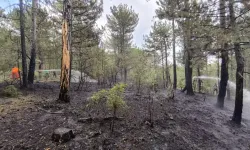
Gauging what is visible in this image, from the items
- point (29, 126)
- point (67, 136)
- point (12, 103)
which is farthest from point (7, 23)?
point (67, 136)

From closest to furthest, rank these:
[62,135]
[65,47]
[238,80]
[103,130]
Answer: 1. [62,135]
2. [103,130]
3. [65,47]
4. [238,80]

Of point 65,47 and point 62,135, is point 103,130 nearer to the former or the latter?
point 62,135

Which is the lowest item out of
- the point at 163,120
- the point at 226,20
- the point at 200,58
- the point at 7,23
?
the point at 163,120

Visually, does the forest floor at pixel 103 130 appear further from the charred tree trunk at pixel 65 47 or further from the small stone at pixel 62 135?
the charred tree trunk at pixel 65 47

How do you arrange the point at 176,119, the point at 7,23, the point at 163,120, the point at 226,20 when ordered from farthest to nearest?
1. the point at 7,23
2. the point at 226,20
3. the point at 176,119
4. the point at 163,120

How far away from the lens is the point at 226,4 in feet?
Result: 22.7

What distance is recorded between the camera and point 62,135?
13.3ft

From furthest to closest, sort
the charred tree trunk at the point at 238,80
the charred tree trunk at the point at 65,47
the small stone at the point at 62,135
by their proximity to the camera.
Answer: the charred tree trunk at the point at 238,80 → the charred tree trunk at the point at 65,47 → the small stone at the point at 62,135

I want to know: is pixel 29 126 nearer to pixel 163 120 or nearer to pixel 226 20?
pixel 163 120

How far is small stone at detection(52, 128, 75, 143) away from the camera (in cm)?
401

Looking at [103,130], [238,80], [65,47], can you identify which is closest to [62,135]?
[103,130]

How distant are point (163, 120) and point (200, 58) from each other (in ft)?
13.2

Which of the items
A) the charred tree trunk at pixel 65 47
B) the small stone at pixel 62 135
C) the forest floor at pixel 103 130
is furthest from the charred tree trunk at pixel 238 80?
the small stone at pixel 62 135

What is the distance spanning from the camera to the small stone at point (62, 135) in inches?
158
